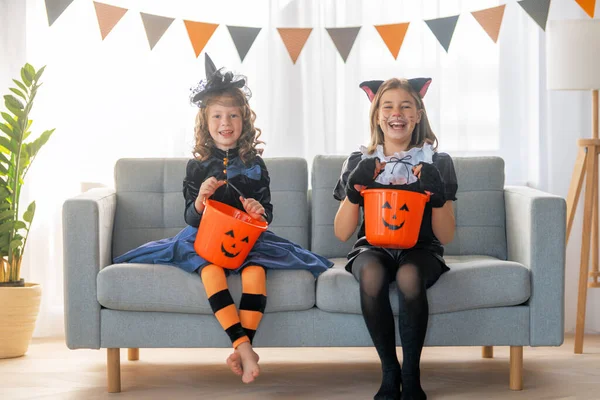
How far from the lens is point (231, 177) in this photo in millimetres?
2557

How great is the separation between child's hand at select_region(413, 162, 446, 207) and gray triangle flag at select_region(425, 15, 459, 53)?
1170mm

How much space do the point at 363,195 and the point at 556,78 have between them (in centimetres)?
123

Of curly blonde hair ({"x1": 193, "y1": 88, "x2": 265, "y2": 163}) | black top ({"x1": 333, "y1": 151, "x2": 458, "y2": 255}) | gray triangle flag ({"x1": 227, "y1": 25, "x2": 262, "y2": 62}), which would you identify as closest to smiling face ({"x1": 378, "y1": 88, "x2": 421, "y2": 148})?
black top ({"x1": 333, "y1": 151, "x2": 458, "y2": 255})

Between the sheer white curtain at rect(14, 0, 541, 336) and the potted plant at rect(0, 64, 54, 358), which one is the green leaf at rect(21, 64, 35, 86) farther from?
the sheer white curtain at rect(14, 0, 541, 336)

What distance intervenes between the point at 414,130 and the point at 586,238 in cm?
102

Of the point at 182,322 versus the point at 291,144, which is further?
the point at 291,144

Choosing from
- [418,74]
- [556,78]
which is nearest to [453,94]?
[418,74]

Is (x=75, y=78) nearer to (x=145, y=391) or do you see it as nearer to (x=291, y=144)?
(x=291, y=144)

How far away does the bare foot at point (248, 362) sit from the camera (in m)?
2.18

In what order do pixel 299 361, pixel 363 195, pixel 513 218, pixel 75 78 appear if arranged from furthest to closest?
pixel 75 78 → pixel 299 361 → pixel 513 218 → pixel 363 195

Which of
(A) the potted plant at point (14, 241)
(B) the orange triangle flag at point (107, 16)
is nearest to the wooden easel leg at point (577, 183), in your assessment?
(B) the orange triangle flag at point (107, 16)

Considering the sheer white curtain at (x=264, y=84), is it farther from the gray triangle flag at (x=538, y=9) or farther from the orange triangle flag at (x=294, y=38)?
the gray triangle flag at (x=538, y=9)

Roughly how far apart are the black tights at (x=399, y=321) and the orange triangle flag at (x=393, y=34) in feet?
4.82

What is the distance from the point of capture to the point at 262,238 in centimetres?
254
